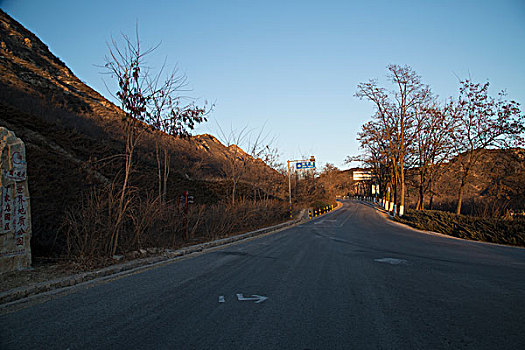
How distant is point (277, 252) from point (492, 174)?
834 inches

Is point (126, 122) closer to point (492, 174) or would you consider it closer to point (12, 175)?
point (12, 175)

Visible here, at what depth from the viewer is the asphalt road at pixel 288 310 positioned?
3.66 m

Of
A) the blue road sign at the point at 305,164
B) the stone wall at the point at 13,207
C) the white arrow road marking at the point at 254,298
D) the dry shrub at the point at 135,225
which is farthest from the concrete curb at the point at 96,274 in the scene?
the blue road sign at the point at 305,164

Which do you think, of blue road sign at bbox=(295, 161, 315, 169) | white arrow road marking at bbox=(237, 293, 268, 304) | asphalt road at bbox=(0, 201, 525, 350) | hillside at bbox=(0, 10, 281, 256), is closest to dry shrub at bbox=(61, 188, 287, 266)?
hillside at bbox=(0, 10, 281, 256)

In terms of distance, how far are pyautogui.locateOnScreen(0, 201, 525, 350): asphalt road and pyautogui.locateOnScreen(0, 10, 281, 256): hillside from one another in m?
3.41

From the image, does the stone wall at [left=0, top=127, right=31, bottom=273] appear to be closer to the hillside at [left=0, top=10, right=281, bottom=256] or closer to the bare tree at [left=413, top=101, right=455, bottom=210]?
the hillside at [left=0, top=10, right=281, bottom=256]

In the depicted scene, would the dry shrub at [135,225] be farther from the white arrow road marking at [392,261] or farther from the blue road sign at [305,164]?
the blue road sign at [305,164]

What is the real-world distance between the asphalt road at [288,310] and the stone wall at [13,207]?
177cm

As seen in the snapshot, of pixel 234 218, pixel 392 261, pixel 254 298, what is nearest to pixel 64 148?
pixel 234 218

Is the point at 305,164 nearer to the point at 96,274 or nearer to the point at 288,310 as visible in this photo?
the point at 96,274

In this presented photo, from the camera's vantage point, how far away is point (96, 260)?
7.28m

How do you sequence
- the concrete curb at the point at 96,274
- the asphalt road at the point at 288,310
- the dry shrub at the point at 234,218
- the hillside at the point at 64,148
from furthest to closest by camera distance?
1. the dry shrub at the point at 234,218
2. the hillside at the point at 64,148
3. the concrete curb at the point at 96,274
4. the asphalt road at the point at 288,310

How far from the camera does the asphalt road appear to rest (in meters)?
3.66

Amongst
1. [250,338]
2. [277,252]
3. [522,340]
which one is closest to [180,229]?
[277,252]
